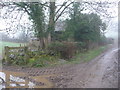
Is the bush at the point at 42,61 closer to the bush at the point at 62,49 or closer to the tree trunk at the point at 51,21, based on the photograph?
the bush at the point at 62,49

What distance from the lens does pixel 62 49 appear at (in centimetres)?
375

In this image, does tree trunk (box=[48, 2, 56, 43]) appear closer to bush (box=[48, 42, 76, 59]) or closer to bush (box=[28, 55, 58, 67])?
bush (box=[48, 42, 76, 59])

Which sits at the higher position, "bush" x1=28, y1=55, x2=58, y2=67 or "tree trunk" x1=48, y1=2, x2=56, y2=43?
"tree trunk" x1=48, y1=2, x2=56, y2=43

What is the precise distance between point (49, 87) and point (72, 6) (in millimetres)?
2449

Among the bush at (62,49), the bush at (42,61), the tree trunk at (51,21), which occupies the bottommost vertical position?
the bush at (42,61)

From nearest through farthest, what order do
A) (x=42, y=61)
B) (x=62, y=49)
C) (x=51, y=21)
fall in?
(x=42, y=61) < (x=51, y=21) < (x=62, y=49)


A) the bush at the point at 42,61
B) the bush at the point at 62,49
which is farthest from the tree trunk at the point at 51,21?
the bush at the point at 42,61

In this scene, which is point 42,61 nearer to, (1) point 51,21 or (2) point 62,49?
(2) point 62,49

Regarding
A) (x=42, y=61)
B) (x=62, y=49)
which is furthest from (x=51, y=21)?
(x=42, y=61)

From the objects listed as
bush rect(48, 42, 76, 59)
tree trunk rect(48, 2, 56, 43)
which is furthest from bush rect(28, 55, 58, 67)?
tree trunk rect(48, 2, 56, 43)

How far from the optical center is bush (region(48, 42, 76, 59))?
3.73 metres

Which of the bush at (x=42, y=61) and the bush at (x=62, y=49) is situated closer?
the bush at (x=42, y=61)

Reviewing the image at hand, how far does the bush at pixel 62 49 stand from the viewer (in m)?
3.73

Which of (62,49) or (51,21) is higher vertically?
(51,21)
